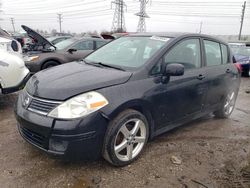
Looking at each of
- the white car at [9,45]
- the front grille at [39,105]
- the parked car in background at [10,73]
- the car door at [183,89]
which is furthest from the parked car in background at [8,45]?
the car door at [183,89]

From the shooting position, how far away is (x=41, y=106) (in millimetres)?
2926

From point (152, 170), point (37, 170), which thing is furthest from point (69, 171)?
point (152, 170)

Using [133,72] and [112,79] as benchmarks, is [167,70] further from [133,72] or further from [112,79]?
[112,79]

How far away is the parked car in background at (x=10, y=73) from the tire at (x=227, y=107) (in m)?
3.88

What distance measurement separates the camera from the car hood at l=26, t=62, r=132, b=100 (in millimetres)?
2918

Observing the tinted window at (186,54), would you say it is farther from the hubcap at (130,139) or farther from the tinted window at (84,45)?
the tinted window at (84,45)

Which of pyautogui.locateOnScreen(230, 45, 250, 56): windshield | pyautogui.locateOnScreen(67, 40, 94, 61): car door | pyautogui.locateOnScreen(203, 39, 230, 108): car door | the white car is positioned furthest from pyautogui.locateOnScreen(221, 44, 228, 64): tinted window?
pyautogui.locateOnScreen(230, 45, 250, 56): windshield

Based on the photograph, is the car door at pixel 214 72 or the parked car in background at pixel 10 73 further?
the parked car in background at pixel 10 73

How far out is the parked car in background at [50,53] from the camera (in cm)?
827

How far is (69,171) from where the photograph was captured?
10.3ft

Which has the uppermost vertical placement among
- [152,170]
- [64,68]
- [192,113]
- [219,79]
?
[64,68]

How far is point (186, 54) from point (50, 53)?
564 centimetres

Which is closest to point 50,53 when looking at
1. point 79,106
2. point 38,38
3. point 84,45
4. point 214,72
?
point 38,38

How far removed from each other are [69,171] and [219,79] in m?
2.97
